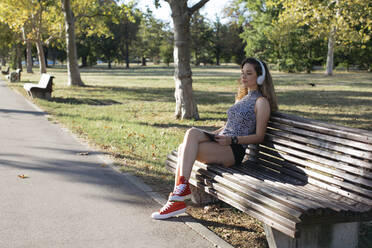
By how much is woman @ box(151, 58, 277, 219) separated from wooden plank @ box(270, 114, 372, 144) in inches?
8.5

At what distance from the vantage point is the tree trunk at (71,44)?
20.9m

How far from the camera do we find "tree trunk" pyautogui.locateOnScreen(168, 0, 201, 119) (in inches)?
407

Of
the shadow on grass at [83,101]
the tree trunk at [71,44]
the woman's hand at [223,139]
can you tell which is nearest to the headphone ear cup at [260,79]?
the woman's hand at [223,139]

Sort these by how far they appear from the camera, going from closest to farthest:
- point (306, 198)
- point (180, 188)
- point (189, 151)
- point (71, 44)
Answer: point (306, 198) → point (180, 188) → point (189, 151) → point (71, 44)

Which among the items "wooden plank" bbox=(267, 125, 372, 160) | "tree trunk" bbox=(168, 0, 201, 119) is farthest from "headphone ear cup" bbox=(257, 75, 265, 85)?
"tree trunk" bbox=(168, 0, 201, 119)

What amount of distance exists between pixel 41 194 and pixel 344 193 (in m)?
3.37

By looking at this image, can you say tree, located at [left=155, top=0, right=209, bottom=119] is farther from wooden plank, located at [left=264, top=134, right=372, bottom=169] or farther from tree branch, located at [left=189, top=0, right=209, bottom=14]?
wooden plank, located at [left=264, top=134, right=372, bottom=169]

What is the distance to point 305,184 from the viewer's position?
12.9ft

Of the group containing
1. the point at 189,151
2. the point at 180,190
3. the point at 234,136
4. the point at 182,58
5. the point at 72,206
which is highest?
the point at 182,58

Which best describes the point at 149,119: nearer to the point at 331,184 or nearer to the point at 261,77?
the point at 261,77

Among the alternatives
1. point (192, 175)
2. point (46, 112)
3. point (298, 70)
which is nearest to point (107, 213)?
point (192, 175)

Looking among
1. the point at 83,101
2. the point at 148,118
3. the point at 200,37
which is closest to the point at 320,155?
the point at 148,118

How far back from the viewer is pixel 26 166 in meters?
6.29

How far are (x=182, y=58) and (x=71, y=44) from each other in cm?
1257
